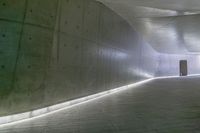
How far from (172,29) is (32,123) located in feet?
35.6

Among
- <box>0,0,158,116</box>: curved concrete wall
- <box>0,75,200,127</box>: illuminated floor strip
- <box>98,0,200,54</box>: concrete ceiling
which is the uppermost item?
<box>98,0,200,54</box>: concrete ceiling

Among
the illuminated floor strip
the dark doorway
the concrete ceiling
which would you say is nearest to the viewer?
the illuminated floor strip

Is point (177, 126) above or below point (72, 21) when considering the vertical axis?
below

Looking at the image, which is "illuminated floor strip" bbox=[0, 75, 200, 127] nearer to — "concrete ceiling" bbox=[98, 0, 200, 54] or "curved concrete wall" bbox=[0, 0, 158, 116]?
"curved concrete wall" bbox=[0, 0, 158, 116]

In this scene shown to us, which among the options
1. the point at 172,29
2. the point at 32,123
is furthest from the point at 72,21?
the point at 172,29

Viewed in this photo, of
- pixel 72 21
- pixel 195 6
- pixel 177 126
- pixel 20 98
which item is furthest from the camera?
pixel 195 6

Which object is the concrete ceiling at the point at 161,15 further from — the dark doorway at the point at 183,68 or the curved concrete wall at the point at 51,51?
the dark doorway at the point at 183,68

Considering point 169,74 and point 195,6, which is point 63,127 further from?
point 169,74

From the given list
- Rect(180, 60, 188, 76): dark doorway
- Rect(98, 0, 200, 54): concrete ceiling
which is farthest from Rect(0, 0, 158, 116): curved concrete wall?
Rect(180, 60, 188, 76): dark doorway

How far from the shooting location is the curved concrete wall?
419cm

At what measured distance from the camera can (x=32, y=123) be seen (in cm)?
403

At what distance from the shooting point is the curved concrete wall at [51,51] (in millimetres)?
4188

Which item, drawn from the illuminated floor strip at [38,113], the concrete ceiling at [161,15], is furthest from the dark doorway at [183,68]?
the illuminated floor strip at [38,113]

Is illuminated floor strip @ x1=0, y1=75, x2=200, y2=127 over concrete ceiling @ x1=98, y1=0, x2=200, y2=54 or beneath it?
beneath
